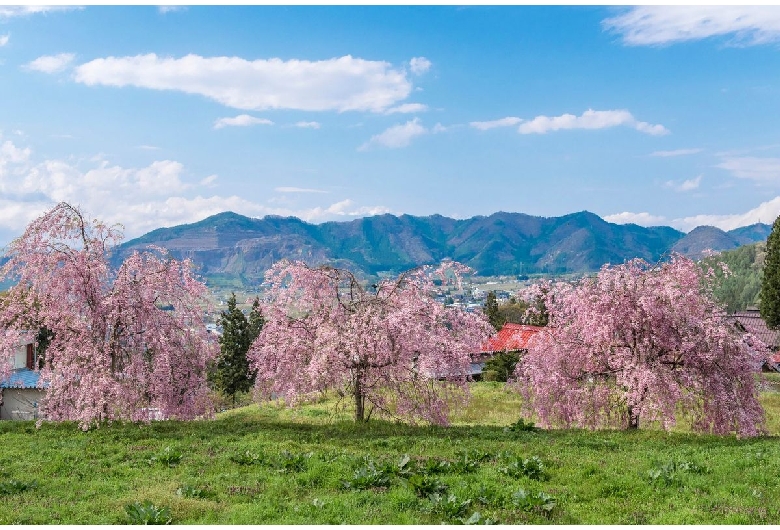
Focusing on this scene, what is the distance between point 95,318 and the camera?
76.9ft

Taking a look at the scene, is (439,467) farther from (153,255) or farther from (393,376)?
(153,255)

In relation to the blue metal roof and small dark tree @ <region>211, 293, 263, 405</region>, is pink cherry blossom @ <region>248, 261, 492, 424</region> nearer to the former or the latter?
the blue metal roof

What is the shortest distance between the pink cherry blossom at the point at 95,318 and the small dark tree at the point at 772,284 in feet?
208

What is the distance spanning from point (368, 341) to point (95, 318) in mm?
10452

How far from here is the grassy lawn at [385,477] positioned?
38.9 ft

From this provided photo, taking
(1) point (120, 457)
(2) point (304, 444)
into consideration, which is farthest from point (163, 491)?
(2) point (304, 444)

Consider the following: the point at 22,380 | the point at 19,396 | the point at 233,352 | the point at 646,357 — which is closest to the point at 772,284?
the point at 646,357

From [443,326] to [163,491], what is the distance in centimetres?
1326

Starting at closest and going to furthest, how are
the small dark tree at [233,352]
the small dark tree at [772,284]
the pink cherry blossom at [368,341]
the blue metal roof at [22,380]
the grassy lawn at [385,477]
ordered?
the grassy lawn at [385,477], the pink cherry blossom at [368,341], the blue metal roof at [22,380], the small dark tree at [772,284], the small dark tree at [233,352]

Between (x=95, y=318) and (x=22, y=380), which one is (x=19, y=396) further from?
(x=95, y=318)

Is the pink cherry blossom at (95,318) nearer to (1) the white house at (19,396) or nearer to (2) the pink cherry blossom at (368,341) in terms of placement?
(2) the pink cherry blossom at (368,341)

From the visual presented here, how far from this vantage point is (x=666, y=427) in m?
22.8

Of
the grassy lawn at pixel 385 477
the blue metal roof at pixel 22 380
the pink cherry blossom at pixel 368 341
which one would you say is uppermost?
the pink cherry blossom at pixel 368 341

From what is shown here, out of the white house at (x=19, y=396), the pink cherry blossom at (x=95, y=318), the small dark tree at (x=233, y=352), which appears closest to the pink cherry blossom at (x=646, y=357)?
the pink cherry blossom at (x=95, y=318)
